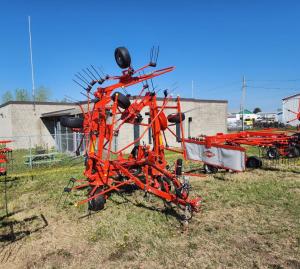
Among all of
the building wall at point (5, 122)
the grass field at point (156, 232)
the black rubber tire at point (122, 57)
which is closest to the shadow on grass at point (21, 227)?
the grass field at point (156, 232)

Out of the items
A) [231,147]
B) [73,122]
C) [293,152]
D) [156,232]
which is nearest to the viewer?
[156,232]

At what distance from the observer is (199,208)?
699 cm

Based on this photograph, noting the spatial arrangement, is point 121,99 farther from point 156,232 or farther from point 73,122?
point 156,232

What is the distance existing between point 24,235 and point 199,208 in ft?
12.1

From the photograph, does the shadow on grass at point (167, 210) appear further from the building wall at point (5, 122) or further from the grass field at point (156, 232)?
the building wall at point (5, 122)

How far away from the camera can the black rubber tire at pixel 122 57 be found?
22.9 ft

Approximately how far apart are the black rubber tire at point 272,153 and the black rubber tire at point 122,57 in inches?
349

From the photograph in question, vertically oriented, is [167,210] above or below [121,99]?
below

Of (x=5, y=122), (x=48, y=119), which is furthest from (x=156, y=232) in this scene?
(x=5, y=122)

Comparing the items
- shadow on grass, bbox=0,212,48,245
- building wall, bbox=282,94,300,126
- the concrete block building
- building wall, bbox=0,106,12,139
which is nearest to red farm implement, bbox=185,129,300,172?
shadow on grass, bbox=0,212,48,245

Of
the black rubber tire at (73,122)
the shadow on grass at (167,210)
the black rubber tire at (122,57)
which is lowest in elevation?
the shadow on grass at (167,210)

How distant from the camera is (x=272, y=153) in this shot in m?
13.6

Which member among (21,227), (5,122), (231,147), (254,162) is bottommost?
(21,227)

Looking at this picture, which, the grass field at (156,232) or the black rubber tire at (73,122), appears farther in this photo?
the black rubber tire at (73,122)
